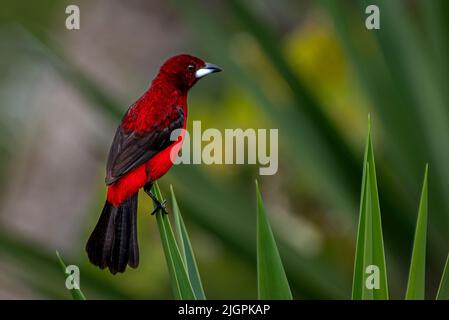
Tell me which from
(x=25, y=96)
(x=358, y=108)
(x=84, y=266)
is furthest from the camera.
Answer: (x=25, y=96)

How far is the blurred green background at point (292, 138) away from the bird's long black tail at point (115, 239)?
1.54ft

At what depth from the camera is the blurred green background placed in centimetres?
203

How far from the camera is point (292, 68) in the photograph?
2143 millimetres

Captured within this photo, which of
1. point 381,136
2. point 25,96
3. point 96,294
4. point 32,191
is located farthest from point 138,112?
point 32,191

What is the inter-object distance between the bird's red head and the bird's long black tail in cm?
17

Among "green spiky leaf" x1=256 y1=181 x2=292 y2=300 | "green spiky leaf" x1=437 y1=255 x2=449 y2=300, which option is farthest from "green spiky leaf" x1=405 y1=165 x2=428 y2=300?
"green spiky leaf" x1=256 y1=181 x2=292 y2=300

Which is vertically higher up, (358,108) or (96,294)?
(358,108)

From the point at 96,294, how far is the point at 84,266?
0.19 m

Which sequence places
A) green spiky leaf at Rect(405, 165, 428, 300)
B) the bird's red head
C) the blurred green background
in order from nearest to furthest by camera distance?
green spiky leaf at Rect(405, 165, 428, 300) → the bird's red head → the blurred green background

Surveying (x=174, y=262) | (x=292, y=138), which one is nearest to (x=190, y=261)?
(x=174, y=262)

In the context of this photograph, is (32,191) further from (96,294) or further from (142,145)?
(142,145)

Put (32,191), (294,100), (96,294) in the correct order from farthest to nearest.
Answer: (32,191), (294,100), (96,294)

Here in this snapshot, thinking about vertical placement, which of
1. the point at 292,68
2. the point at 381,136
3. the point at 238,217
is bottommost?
the point at 238,217

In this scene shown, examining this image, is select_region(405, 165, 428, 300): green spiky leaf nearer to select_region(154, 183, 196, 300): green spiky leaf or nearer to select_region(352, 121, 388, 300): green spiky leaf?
select_region(352, 121, 388, 300): green spiky leaf
